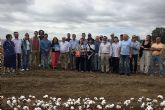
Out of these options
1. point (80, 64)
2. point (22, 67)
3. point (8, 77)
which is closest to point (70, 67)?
point (80, 64)

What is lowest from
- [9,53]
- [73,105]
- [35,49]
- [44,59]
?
[73,105]

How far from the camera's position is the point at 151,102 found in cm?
1314

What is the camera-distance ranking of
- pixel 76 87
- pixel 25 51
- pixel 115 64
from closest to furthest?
pixel 76 87
pixel 25 51
pixel 115 64

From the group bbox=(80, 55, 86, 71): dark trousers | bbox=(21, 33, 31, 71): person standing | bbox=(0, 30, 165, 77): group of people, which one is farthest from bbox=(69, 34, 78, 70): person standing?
bbox=(21, 33, 31, 71): person standing

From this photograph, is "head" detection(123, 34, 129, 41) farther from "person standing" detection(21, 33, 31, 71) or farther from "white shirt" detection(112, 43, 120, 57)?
"person standing" detection(21, 33, 31, 71)

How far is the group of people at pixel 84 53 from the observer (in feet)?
68.8

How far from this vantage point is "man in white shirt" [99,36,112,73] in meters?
22.0

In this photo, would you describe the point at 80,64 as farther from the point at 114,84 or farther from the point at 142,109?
the point at 142,109

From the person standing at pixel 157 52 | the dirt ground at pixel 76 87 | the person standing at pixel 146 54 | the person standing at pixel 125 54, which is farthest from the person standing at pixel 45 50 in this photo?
the person standing at pixel 157 52

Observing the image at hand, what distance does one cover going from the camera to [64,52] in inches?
922

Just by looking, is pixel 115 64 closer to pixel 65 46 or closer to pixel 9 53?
pixel 65 46

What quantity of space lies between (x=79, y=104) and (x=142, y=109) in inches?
70.6

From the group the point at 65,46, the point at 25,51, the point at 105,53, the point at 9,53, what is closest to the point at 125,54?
the point at 105,53

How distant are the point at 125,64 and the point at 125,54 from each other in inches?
19.7
